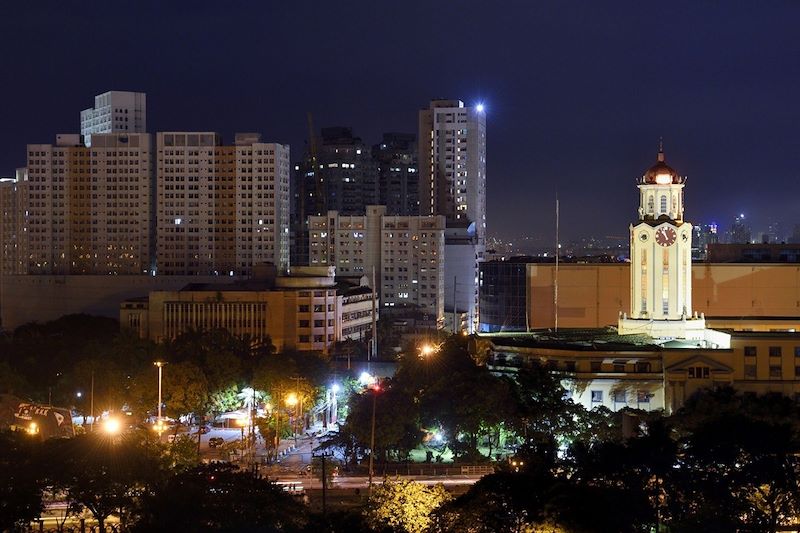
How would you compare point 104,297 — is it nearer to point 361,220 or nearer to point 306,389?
point 361,220

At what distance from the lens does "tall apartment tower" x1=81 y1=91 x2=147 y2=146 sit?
143 meters

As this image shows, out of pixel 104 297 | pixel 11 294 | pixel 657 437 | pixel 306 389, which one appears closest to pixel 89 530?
pixel 657 437

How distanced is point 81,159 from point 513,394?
86.8 m

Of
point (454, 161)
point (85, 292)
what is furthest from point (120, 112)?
point (454, 161)

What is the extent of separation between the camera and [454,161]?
146625 mm

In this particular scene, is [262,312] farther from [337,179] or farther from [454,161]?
[337,179]

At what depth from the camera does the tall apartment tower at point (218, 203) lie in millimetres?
126188

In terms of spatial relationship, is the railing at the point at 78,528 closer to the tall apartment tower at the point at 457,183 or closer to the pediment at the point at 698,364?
the pediment at the point at 698,364

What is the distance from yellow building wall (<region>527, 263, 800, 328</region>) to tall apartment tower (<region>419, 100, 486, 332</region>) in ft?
172

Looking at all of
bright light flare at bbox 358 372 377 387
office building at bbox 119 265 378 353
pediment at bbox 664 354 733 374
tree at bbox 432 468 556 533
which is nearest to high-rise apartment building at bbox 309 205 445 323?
office building at bbox 119 265 378 353

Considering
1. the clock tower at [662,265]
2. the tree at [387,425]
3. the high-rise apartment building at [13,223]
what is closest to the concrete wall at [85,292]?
the high-rise apartment building at [13,223]

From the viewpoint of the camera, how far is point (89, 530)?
3900 cm

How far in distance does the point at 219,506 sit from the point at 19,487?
260 inches

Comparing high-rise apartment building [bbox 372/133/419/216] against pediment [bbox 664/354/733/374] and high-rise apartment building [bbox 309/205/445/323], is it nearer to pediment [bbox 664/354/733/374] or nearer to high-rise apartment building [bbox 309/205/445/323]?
high-rise apartment building [bbox 309/205/445/323]
